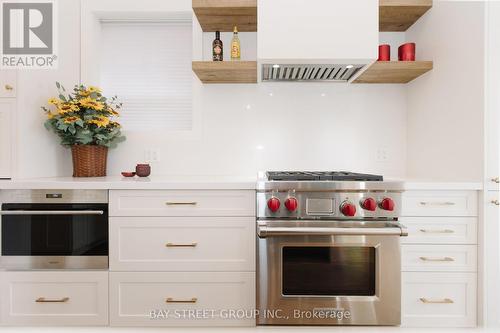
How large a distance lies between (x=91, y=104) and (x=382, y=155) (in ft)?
6.70

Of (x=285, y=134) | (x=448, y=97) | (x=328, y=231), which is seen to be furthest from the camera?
(x=285, y=134)

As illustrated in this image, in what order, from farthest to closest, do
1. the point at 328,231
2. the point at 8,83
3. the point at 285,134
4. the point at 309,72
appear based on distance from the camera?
the point at 285,134
the point at 309,72
the point at 8,83
the point at 328,231

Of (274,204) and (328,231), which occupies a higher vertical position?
(274,204)

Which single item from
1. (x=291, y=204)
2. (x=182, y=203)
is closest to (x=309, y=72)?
(x=291, y=204)

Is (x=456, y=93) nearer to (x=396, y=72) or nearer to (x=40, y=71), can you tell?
(x=396, y=72)

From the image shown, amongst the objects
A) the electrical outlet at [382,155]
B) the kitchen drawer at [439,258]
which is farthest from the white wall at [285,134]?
the kitchen drawer at [439,258]

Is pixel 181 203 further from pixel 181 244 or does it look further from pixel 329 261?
pixel 329 261

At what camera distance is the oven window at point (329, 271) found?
1732mm

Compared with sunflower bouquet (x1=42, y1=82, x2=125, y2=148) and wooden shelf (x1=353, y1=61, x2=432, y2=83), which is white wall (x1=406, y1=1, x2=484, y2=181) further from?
sunflower bouquet (x1=42, y1=82, x2=125, y2=148)

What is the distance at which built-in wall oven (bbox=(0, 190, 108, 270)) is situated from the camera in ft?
5.77

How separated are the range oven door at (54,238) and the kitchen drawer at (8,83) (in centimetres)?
62

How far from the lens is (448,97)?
1.96 m

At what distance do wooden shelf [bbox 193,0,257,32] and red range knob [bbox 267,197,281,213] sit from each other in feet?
3.94

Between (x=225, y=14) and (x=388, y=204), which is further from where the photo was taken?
(x=225, y=14)
